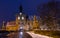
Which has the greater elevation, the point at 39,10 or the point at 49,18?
the point at 39,10

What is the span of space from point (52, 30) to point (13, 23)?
1.08 metres

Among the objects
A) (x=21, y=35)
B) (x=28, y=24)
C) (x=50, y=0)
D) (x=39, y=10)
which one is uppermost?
(x=50, y=0)

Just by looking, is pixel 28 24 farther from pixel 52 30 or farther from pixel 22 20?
pixel 52 30

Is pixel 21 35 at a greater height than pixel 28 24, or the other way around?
pixel 28 24

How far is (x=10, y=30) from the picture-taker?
375 cm

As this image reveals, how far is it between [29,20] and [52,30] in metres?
0.68

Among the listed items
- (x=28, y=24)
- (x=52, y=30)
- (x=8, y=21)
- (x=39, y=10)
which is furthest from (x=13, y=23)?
(x=52, y=30)

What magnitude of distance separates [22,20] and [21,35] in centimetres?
44

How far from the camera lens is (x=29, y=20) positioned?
3.82 meters

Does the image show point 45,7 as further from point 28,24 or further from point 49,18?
point 28,24

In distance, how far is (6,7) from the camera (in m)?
3.90

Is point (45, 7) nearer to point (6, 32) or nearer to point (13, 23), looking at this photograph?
point (13, 23)

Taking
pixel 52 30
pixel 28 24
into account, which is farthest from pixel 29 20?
pixel 52 30

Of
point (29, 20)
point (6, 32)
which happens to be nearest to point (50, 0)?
point (29, 20)
